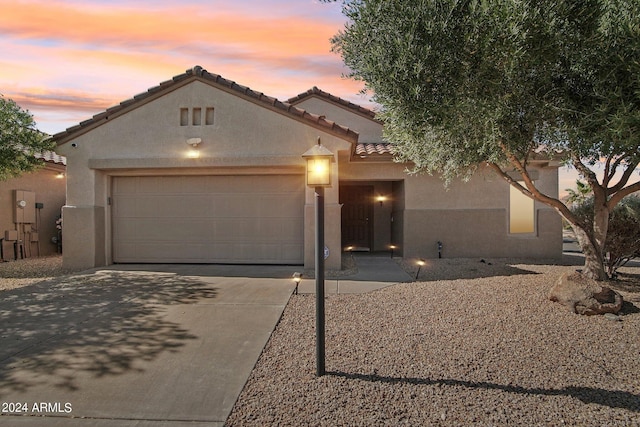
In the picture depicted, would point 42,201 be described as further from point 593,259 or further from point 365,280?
point 593,259

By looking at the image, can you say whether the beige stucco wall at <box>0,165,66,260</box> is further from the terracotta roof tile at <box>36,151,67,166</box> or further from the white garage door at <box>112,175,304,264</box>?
the white garage door at <box>112,175,304,264</box>

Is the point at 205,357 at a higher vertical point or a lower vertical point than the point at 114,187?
lower

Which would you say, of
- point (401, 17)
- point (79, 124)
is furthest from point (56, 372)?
point (79, 124)

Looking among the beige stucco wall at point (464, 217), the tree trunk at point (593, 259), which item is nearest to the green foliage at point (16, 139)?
the beige stucco wall at point (464, 217)

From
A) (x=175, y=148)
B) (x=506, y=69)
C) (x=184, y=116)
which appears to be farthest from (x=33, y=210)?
(x=506, y=69)

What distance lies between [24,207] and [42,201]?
0.98 meters

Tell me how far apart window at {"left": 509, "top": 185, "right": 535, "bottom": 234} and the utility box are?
48.5 feet

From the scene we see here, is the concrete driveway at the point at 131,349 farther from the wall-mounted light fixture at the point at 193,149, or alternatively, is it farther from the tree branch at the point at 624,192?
the tree branch at the point at 624,192

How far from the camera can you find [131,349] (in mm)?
4543

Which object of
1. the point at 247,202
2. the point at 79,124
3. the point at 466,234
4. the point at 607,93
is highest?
the point at 79,124

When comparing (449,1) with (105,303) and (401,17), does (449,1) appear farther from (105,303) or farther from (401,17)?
(105,303)

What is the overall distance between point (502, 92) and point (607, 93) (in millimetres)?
1219

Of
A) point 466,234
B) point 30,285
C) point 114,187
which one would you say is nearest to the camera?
point 30,285

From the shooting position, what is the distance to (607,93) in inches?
202
